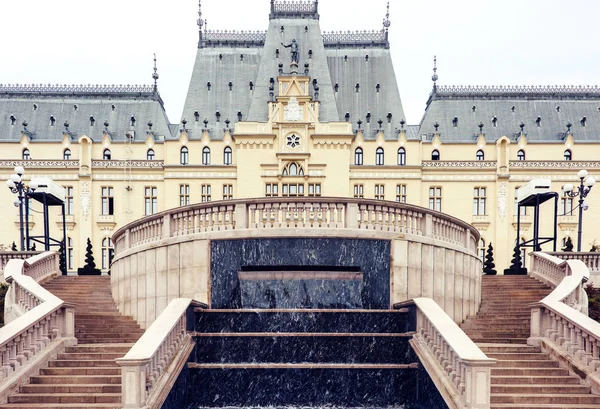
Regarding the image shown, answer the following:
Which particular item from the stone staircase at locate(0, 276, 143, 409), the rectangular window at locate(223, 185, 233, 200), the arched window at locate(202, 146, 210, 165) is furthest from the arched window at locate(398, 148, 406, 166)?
the stone staircase at locate(0, 276, 143, 409)

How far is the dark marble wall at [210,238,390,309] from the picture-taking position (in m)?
18.5

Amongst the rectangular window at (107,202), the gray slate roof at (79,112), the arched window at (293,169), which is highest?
the gray slate roof at (79,112)

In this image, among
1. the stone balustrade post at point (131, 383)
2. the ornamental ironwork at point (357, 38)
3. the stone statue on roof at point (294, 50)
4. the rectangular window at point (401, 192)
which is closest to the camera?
the stone balustrade post at point (131, 383)

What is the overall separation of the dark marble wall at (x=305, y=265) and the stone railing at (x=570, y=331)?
3920mm

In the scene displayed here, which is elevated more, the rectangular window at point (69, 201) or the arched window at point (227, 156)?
the arched window at point (227, 156)

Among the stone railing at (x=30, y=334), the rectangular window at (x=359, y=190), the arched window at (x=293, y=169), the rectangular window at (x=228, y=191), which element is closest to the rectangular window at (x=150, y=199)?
the rectangular window at (x=228, y=191)

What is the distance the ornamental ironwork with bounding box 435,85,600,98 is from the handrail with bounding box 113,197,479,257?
51297mm

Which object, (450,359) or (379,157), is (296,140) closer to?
(379,157)

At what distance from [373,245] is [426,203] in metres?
44.1

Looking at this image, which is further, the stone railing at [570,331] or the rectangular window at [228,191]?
the rectangular window at [228,191]

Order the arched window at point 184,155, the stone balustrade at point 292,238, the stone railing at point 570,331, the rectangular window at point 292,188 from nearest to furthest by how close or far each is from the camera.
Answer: the stone railing at point 570,331 < the stone balustrade at point 292,238 < the rectangular window at point 292,188 < the arched window at point 184,155

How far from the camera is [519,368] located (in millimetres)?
15422

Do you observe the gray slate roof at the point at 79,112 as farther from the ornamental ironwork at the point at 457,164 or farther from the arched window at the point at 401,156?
the ornamental ironwork at the point at 457,164

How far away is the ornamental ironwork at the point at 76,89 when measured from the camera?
68.0m
